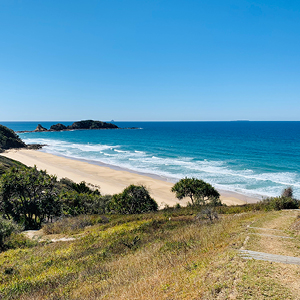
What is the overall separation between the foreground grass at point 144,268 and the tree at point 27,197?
7.83 meters

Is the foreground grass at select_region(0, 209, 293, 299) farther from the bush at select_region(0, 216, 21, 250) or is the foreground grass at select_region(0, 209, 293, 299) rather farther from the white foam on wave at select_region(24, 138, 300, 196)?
the white foam on wave at select_region(24, 138, 300, 196)

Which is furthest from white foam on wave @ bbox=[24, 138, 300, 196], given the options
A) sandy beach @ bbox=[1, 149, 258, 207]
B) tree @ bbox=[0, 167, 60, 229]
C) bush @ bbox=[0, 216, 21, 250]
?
bush @ bbox=[0, 216, 21, 250]

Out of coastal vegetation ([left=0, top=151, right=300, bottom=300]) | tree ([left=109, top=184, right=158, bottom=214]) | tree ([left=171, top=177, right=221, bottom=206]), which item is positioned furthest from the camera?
tree ([left=171, top=177, right=221, bottom=206])

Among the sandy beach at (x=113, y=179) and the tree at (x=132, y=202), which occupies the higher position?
the tree at (x=132, y=202)

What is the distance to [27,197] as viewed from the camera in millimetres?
20797

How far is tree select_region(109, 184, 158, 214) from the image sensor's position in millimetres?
21922

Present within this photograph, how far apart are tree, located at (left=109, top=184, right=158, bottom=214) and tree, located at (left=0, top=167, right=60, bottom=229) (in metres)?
5.52

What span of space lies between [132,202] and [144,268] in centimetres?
1464

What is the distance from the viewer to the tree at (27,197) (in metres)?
18.6

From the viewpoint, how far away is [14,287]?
305 inches

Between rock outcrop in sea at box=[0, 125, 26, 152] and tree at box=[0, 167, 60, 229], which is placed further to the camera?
rock outcrop in sea at box=[0, 125, 26, 152]

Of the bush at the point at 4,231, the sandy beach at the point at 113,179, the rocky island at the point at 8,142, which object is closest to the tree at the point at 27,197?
the bush at the point at 4,231

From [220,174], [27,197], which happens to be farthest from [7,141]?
[220,174]

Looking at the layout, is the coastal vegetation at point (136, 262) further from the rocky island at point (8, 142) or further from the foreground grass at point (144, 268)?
the rocky island at point (8, 142)
